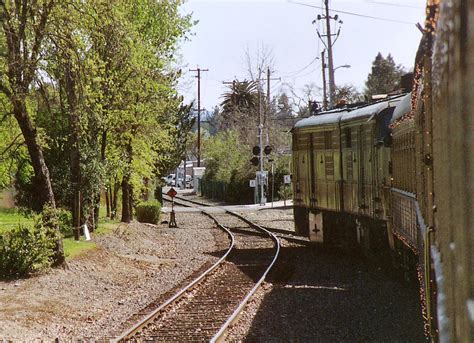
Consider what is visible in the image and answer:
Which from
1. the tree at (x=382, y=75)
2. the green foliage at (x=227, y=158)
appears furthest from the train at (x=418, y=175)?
the tree at (x=382, y=75)

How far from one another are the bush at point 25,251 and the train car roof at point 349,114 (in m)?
6.76

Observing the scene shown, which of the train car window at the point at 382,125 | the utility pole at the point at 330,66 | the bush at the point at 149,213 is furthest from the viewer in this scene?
the bush at the point at 149,213

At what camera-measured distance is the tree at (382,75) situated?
8769 centimetres

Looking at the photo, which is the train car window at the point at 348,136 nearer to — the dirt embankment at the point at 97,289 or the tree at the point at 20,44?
the dirt embankment at the point at 97,289

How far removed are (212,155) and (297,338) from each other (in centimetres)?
6303

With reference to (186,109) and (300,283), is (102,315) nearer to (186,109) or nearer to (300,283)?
(300,283)

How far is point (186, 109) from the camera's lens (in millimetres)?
61750

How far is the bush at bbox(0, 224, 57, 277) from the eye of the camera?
558 inches

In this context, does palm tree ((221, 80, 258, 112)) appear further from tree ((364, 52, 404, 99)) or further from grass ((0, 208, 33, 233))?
grass ((0, 208, 33, 233))

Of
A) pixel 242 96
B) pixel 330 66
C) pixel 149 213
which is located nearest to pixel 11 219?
pixel 149 213

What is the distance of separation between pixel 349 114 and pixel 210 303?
19.5 ft

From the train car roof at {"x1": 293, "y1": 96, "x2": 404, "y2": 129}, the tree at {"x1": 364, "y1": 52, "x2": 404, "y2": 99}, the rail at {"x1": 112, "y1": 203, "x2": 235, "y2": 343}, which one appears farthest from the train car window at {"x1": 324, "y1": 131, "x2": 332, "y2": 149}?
the tree at {"x1": 364, "y1": 52, "x2": 404, "y2": 99}

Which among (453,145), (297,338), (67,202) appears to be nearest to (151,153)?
(67,202)

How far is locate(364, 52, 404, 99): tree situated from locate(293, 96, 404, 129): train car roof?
6788 centimetres
